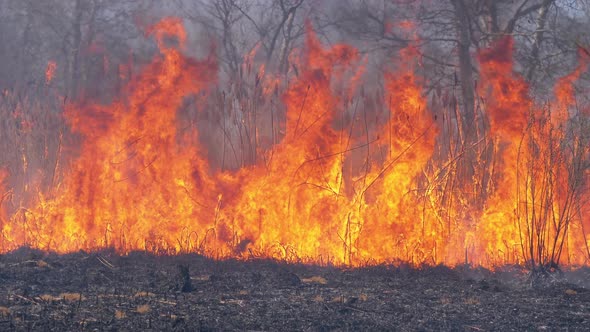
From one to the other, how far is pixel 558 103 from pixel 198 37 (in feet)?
27.4

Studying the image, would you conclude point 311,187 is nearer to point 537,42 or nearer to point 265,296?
point 265,296

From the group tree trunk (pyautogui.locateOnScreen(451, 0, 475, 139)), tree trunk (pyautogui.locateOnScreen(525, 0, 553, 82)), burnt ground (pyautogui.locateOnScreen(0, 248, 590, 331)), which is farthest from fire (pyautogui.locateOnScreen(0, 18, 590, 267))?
tree trunk (pyautogui.locateOnScreen(525, 0, 553, 82))

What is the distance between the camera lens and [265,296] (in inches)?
307

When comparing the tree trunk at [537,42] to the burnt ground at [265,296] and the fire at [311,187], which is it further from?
the burnt ground at [265,296]

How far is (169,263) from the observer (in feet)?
31.6

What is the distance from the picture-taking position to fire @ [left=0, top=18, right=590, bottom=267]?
33.0 feet

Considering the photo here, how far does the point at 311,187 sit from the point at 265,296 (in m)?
2.93

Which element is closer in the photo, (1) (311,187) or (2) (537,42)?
(1) (311,187)

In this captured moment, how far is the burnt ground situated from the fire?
743 millimetres

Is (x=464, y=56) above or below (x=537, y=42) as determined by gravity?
below

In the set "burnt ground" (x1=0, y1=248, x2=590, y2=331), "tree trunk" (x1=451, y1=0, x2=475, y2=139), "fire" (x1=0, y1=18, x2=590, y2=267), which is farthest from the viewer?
"tree trunk" (x1=451, y1=0, x2=475, y2=139)

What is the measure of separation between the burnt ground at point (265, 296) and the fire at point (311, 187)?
743 millimetres

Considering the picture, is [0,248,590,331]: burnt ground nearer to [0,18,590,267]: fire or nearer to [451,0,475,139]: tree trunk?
[0,18,590,267]: fire

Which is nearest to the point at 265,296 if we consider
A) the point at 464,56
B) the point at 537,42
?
the point at 464,56
